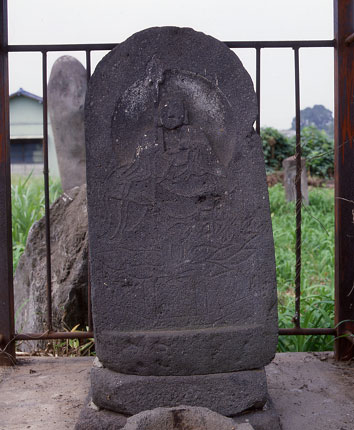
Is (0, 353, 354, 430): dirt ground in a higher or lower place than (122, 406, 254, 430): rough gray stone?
lower

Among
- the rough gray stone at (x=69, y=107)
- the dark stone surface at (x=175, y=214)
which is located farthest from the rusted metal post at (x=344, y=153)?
the rough gray stone at (x=69, y=107)

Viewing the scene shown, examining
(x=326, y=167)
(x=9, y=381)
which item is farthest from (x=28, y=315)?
(x=326, y=167)

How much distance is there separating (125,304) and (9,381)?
32.8 inches

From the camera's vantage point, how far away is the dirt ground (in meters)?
1.98

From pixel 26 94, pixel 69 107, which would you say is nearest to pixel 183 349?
pixel 69 107

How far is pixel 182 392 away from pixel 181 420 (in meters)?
0.20

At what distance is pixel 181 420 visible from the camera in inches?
65.2

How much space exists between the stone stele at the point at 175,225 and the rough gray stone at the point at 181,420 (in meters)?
0.19

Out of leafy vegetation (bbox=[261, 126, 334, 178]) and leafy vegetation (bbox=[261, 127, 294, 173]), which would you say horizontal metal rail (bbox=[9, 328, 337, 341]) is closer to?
leafy vegetation (bbox=[261, 126, 334, 178])

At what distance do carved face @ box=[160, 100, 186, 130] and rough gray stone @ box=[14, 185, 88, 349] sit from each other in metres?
1.41

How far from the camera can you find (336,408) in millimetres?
2047

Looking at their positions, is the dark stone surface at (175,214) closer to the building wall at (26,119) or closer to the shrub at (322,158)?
the shrub at (322,158)

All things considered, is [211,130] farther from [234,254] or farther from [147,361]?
[147,361]

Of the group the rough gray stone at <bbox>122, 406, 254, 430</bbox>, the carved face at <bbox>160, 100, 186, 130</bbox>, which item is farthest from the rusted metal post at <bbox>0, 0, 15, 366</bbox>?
the rough gray stone at <bbox>122, 406, 254, 430</bbox>
